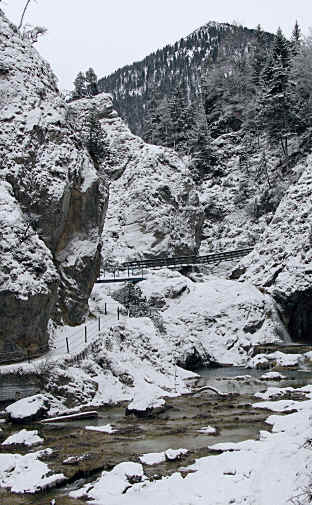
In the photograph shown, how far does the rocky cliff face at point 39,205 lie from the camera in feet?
58.2

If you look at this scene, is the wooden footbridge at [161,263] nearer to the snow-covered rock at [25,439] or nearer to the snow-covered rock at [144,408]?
the snow-covered rock at [144,408]

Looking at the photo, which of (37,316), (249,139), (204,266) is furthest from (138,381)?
(249,139)

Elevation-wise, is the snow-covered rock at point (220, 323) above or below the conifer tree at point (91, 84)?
below

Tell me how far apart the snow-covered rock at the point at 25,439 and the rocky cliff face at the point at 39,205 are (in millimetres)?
4371

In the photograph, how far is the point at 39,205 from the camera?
22.1m

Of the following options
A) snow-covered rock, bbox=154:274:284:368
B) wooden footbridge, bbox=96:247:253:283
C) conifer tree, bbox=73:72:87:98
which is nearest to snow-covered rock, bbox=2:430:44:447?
snow-covered rock, bbox=154:274:284:368

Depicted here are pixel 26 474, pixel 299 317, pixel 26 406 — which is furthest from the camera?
pixel 299 317

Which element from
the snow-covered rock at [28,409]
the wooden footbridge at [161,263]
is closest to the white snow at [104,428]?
the snow-covered rock at [28,409]

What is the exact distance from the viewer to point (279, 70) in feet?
166

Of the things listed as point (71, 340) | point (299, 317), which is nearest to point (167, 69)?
point (299, 317)

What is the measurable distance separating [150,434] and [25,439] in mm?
3295

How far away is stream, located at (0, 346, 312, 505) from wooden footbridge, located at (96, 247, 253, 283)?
860 inches

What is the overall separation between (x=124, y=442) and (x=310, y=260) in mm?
22709

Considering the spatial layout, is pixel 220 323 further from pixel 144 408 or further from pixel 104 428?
pixel 104 428
